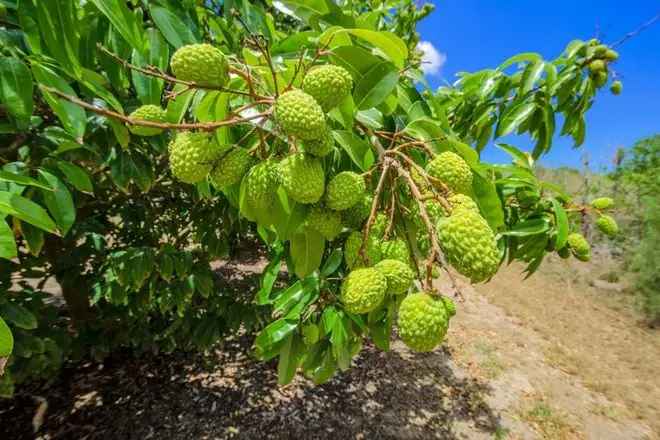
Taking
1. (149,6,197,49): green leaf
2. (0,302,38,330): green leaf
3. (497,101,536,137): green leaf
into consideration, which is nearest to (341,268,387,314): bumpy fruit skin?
(149,6,197,49): green leaf

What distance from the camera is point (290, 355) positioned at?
126 centimetres

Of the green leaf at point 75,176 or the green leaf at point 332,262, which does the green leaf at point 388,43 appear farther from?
the green leaf at point 75,176

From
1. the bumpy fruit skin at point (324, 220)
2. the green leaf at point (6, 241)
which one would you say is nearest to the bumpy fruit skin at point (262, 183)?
the bumpy fruit skin at point (324, 220)

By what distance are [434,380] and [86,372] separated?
3.93 metres

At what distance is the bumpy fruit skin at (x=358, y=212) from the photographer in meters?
0.86

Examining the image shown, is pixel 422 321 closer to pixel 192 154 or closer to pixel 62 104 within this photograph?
pixel 192 154

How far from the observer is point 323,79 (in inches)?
26.7

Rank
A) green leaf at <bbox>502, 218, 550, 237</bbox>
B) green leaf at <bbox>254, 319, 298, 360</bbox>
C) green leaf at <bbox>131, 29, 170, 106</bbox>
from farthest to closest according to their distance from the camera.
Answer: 1. green leaf at <bbox>502, 218, 550, 237</bbox>
2. green leaf at <bbox>254, 319, 298, 360</bbox>
3. green leaf at <bbox>131, 29, 170, 106</bbox>

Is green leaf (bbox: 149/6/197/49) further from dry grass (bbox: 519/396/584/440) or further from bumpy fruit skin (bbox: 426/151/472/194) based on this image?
dry grass (bbox: 519/396/584/440)

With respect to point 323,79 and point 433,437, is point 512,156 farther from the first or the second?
point 433,437

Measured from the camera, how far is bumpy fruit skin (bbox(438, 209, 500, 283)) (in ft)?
2.15

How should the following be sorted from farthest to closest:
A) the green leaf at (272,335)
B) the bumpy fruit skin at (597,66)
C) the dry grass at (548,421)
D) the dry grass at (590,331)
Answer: the dry grass at (590,331)
the dry grass at (548,421)
the bumpy fruit skin at (597,66)
the green leaf at (272,335)

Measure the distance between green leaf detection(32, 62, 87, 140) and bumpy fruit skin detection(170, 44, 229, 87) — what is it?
434 millimetres

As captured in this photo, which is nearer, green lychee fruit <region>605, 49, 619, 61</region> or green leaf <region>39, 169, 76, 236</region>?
green leaf <region>39, 169, 76, 236</region>
